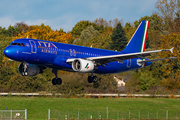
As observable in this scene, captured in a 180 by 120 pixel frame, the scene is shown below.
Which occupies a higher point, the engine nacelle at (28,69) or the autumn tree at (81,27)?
the autumn tree at (81,27)

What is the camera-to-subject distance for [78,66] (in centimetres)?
4106

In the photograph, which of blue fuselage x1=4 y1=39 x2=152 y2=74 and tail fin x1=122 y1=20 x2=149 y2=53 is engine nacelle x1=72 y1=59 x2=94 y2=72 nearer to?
blue fuselage x1=4 y1=39 x2=152 y2=74

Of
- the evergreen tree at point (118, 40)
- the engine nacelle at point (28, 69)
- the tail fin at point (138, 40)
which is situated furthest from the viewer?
the evergreen tree at point (118, 40)

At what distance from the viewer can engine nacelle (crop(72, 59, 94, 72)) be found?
4019 centimetres

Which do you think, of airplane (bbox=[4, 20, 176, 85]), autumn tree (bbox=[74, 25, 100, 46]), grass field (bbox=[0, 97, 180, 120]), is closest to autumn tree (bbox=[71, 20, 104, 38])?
autumn tree (bbox=[74, 25, 100, 46])

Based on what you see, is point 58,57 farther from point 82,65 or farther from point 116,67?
point 116,67

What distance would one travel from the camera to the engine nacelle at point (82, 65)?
132ft

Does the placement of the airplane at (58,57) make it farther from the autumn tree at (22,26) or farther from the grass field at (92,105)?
the autumn tree at (22,26)

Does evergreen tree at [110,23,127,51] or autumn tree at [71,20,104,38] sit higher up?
autumn tree at [71,20,104,38]

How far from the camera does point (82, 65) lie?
40.1 metres

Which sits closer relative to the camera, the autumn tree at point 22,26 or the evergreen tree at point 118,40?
the evergreen tree at point 118,40

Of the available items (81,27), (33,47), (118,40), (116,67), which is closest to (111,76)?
(118,40)

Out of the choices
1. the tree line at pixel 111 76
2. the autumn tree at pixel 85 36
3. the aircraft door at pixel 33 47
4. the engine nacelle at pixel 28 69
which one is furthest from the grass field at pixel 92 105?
the aircraft door at pixel 33 47

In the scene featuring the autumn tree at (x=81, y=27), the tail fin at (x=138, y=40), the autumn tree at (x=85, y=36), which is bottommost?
the tail fin at (x=138, y=40)
